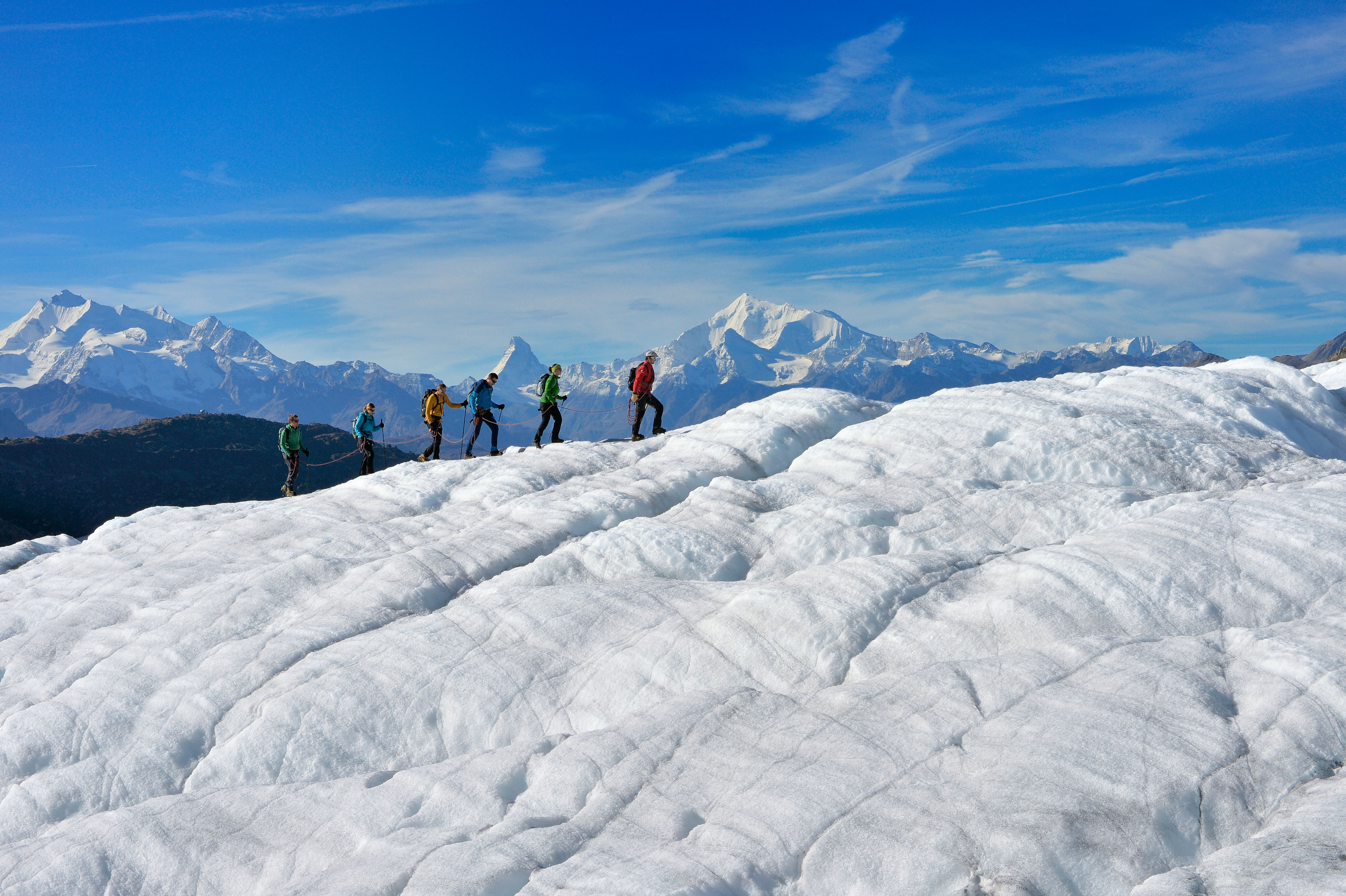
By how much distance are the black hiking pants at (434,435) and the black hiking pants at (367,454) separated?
7.21 ft

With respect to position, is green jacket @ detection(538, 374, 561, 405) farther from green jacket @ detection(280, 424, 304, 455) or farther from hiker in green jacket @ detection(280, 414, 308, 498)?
green jacket @ detection(280, 424, 304, 455)

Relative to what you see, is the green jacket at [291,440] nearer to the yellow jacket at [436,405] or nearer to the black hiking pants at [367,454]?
the black hiking pants at [367,454]

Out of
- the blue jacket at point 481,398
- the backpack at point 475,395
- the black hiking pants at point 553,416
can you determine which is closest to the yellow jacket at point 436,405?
the backpack at point 475,395

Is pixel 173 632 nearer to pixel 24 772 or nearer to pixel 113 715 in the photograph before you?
pixel 113 715

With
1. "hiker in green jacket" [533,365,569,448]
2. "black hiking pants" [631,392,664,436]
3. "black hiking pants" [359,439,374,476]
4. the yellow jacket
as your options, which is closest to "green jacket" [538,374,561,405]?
"hiker in green jacket" [533,365,569,448]

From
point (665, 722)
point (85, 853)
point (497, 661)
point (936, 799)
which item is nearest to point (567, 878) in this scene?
point (665, 722)

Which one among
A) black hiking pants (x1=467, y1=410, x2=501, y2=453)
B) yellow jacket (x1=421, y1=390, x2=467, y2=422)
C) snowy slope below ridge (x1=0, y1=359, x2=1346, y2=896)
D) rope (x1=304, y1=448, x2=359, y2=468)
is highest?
yellow jacket (x1=421, y1=390, x2=467, y2=422)

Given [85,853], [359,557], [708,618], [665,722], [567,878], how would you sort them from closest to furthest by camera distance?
[567,878] → [85,853] → [665,722] → [708,618] → [359,557]

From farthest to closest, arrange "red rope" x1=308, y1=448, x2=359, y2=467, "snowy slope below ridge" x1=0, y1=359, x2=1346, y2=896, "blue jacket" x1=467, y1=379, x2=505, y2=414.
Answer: "blue jacket" x1=467, y1=379, x2=505, y2=414 < "red rope" x1=308, y1=448, x2=359, y2=467 < "snowy slope below ridge" x1=0, y1=359, x2=1346, y2=896

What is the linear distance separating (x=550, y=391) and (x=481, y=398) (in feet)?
9.92

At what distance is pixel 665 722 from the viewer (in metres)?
11.0

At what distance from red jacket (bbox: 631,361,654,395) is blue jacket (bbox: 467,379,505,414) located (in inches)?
209

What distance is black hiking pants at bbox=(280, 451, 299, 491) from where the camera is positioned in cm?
3098

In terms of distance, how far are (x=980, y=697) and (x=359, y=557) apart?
14597 millimetres
